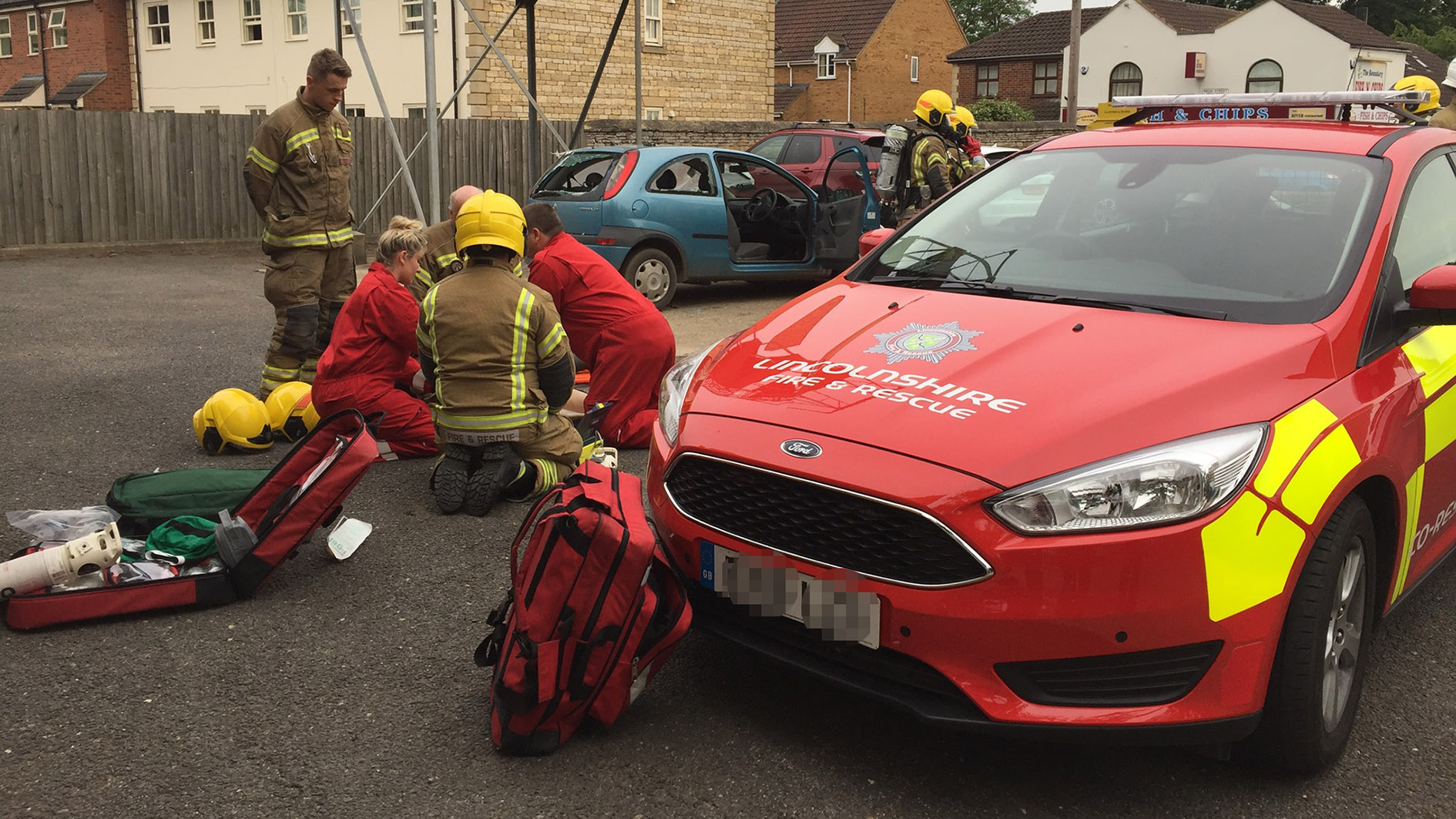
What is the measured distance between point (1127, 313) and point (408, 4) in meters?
25.9

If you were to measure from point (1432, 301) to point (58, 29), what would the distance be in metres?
39.8

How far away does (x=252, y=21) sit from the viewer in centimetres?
3044

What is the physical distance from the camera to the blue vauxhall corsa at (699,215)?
1148 centimetres

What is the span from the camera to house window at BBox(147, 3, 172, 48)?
33062mm

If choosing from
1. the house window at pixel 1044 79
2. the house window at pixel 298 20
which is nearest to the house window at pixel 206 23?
the house window at pixel 298 20

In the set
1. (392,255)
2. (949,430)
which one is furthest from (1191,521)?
(392,255)

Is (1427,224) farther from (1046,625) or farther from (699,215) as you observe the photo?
(699,215)

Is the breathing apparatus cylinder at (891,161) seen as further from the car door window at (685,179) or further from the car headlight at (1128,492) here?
the car headlight at (1128,492)

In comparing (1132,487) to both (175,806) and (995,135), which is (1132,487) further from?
(995,135)

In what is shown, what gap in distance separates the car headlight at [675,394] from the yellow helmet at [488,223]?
1.51 metres

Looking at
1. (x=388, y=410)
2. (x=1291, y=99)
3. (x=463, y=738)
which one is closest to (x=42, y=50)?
(x=388, y=410)

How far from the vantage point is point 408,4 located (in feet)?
87.7

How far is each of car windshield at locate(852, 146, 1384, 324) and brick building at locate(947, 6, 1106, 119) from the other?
57.5 m

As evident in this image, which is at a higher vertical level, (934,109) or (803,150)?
(934,109)
